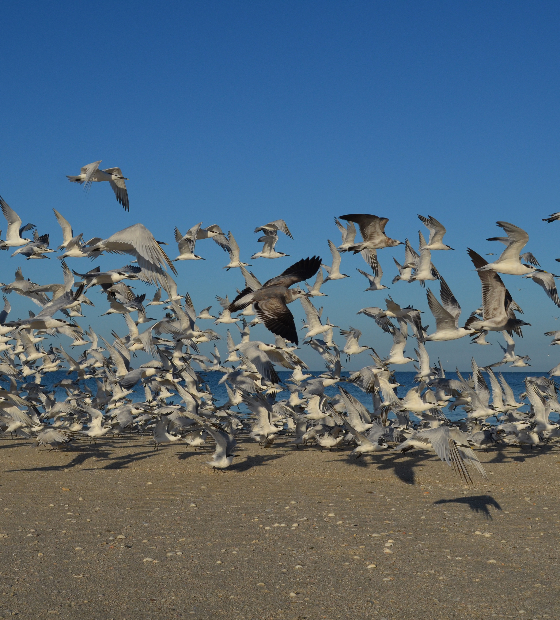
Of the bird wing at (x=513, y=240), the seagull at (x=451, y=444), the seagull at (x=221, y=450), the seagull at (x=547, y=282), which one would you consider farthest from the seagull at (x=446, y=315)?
the seagull at (x=221, y=450)

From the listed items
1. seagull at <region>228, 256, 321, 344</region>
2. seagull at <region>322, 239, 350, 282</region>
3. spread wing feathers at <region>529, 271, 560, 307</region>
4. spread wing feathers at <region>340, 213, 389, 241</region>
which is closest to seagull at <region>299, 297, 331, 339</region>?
seagull at <region>322, 239, 350, 282</region>

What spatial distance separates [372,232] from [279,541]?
338 inches

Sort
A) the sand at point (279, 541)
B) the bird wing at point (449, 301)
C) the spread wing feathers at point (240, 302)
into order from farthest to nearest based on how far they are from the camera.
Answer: the bird wing at point (449, 301) → the spread wing feathers at point (240, 302) → the sand at point (279, 541)

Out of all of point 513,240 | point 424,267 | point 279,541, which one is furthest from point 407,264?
point 279,541

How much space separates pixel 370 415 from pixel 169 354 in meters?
5.73

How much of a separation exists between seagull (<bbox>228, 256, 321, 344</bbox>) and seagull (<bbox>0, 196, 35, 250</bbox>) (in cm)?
928

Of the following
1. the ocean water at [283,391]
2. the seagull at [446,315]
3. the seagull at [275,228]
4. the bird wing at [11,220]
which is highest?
the bird wing at [11,220]

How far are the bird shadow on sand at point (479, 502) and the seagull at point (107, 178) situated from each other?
9746 mm

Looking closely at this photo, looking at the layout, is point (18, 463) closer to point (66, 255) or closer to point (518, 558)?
point (66, 255)

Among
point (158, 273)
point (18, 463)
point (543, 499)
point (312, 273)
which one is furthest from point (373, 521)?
point (18, 463)

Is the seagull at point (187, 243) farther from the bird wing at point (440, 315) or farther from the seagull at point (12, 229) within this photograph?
the bird wing at point (440, 315)

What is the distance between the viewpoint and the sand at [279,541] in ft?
20.3

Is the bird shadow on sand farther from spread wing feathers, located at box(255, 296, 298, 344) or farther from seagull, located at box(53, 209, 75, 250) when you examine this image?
seagull, located at box(53, 209, 75, 250)

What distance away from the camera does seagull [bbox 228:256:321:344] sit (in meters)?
10.5
